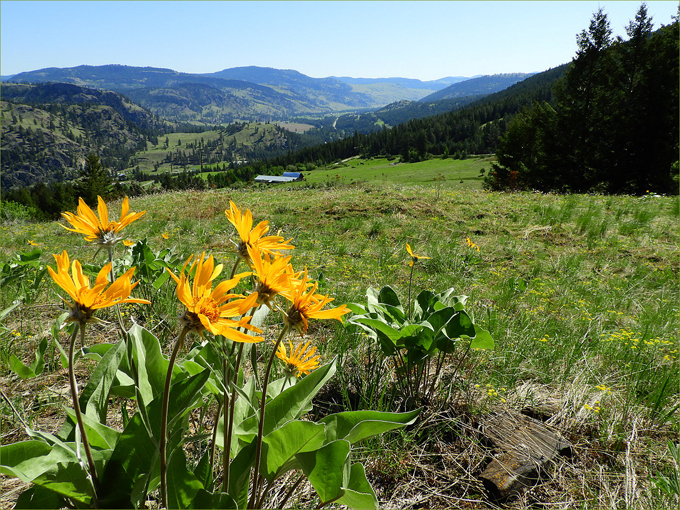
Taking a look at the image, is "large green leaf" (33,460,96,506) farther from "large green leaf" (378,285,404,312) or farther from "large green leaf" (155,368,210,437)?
"large green leaf" (378,285,404,312)

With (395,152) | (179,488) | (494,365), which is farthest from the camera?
(395,152)

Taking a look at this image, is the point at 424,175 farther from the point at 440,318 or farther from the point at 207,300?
the point at 207,300

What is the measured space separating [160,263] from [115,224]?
4.82 ft

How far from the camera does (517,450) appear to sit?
1737mm

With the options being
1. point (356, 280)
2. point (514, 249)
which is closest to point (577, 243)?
point (514, 249)

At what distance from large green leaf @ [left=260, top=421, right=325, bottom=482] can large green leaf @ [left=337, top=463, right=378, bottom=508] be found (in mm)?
131

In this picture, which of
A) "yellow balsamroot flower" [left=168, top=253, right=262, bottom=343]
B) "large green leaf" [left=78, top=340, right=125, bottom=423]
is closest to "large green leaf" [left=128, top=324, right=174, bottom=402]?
"large green leaf" [left=78, top=340, right=125, bottom=423]

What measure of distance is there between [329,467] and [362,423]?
150mm

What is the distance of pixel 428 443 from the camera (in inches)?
72.1

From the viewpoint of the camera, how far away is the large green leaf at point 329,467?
0.99 m

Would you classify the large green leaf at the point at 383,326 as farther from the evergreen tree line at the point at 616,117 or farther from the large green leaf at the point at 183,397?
the evergreen tree line at the point at 616,117

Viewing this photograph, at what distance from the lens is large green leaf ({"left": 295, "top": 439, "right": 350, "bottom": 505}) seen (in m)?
0.99

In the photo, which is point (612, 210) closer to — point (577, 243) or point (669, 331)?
point (577, 243)

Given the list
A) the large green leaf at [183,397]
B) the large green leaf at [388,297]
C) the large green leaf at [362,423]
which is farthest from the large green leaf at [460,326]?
the large green leaf at [183,397]
